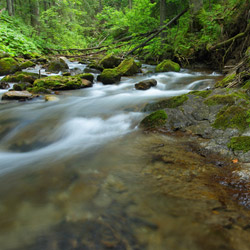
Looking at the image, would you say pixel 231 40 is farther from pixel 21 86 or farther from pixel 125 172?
pixel 21 86

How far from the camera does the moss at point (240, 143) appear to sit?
221cm

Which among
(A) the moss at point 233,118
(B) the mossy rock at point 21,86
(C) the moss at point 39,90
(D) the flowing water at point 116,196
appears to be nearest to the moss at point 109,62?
(B) the mossy rock at point 21,86

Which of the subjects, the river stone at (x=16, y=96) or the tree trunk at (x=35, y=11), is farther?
the tree trunk at (x=35, y=11)

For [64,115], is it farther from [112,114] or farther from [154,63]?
[154,63]

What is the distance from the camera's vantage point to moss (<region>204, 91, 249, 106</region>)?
3130 mm

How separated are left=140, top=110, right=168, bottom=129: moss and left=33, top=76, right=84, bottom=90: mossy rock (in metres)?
4.66

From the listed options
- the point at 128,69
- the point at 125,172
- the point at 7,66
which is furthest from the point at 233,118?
the point at 7,66

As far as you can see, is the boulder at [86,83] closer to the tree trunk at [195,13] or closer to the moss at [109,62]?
the moss at [109,62]

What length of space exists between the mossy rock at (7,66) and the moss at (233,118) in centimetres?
931

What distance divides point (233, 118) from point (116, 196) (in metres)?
2.10

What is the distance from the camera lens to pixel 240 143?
7.50ft

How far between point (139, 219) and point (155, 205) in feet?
0.65

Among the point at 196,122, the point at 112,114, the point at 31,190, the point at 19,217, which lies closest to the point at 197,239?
the point at 19,217

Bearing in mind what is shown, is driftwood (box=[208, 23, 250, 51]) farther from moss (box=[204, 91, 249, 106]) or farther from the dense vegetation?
moss (box=[204, 91, 249, 106])
